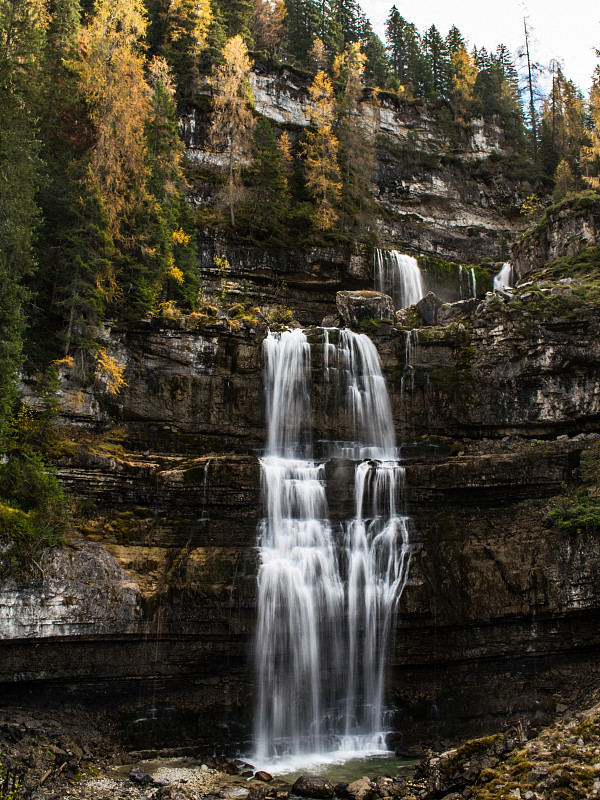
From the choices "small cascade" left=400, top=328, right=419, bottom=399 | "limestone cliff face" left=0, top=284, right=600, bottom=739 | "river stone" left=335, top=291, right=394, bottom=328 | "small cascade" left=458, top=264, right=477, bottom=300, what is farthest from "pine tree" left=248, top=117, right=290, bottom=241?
"small cascade" left=400, top=328, right=419, bottom=399

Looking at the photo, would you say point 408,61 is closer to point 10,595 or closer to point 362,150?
point 362,150

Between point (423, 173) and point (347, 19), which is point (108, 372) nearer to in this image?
point (423, 173)

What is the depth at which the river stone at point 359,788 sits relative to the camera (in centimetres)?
1127

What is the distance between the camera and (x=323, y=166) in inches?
1253

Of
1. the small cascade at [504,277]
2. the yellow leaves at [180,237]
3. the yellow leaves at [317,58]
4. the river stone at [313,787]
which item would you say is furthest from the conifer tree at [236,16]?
the river stone at [313,787]

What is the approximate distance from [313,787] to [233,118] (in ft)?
102

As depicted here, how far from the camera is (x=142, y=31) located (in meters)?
22.6

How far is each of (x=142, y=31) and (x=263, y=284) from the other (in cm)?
1197

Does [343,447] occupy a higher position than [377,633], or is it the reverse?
[343,447]

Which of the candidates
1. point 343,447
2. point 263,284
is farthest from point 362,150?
point 343,447

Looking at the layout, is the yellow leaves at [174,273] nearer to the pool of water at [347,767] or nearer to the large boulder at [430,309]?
the large boulder at [430,309]

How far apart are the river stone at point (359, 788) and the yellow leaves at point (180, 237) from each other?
20.8 metres

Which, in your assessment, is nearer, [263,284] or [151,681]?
[151,681]

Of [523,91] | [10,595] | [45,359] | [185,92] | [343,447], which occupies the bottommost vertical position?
[10,595]
